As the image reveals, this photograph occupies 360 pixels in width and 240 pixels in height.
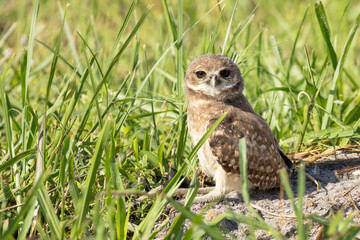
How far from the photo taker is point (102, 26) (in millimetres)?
7723

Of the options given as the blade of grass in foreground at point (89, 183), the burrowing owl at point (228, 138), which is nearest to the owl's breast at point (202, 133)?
the burrowing owl at point (228, 138)

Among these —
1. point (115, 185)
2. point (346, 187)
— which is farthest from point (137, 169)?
point (346, 187)

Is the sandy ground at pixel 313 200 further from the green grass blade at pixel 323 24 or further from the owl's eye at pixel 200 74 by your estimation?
the owl's eye at pixel 200 74

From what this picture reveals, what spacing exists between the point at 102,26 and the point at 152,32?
80 centimetres

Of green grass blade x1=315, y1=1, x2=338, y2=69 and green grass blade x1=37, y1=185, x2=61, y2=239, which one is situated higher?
green grass blade x1=315, y1=1, x2=338, y2=69

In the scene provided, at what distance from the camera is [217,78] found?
4121 millimetres

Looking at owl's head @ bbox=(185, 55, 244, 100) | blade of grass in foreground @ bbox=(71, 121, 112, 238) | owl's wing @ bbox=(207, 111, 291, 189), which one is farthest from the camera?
owl's head @ bbox=(185, 55, 244, 100)

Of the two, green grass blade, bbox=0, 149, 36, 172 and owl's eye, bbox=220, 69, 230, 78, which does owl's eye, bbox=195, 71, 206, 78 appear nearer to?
owl's eye, bbox=220, 69, 230, 78

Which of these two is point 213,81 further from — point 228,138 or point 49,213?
point 49,213

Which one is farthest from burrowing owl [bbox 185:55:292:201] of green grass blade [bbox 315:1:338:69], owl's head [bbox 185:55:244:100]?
green grass blade [bbox 315:1:338:69]

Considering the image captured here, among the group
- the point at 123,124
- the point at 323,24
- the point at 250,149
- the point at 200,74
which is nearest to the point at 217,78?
the point at 200,74

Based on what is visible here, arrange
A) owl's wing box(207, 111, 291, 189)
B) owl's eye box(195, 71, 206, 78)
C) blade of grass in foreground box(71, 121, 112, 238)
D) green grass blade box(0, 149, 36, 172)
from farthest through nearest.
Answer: owl's eye box(195, 71, 206, 78), owl's wing box(207, 111, 291, 189), green grass blade box(0, 149, 36, 172), blade of grass in foreground box(71, 121, 112, 238)

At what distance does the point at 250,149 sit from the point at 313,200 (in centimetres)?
59

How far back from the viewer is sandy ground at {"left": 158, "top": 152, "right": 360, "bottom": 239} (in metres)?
3.20
